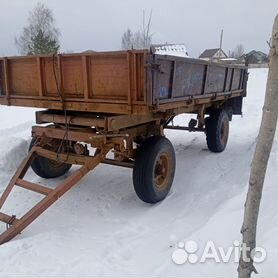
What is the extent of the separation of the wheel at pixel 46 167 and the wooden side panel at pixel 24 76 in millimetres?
896

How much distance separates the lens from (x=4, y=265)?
3424 mm

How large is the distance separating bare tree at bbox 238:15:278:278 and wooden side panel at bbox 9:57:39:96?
3.49 meters

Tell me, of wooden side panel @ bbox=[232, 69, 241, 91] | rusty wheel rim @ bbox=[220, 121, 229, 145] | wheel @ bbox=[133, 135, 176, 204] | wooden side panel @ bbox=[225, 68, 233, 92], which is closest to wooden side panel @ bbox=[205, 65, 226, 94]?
wooden side panel @ bbox=[225, 68, 233, 92]

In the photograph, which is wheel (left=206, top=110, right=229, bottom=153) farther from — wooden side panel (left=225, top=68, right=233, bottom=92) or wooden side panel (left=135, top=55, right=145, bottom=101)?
wooden side panel (left=135, top=55, right=145, bottom=101)

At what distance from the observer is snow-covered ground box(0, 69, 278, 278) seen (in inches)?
132

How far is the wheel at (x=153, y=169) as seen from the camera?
472 cm

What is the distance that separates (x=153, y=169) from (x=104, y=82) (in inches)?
51.4

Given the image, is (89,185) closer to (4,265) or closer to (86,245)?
(86,245)

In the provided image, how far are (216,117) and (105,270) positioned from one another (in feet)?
15.1

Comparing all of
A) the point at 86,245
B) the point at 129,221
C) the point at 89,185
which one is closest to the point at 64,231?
the point at 86,245

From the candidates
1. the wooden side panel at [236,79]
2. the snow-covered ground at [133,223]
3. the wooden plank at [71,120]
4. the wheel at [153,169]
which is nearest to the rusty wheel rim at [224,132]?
the snow-covered ground at [133,223]

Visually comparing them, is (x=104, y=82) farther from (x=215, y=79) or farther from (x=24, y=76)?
(x=215, y=79)

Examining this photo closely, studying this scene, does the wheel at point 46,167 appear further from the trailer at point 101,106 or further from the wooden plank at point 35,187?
the wooden plank at point 35,187

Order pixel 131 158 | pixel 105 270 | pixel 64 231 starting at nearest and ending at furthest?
pixel 105 270 < pixel 64 231 < pixel 131 158
